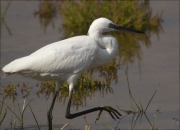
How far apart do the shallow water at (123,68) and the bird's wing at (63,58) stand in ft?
3.07

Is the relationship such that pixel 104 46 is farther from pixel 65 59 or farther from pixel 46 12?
pixel 46 12

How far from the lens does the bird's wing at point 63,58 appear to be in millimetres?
6711

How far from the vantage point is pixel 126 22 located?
38.2ft

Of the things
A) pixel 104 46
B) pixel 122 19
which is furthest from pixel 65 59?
pixel 122 19

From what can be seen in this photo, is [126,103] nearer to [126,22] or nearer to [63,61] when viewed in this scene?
[63,61]

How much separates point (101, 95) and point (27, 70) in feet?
6.94

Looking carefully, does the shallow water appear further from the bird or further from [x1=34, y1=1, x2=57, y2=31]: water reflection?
the bird

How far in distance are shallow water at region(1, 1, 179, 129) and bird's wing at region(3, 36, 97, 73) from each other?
937 millimetres

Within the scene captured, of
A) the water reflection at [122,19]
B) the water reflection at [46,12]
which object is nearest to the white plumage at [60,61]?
the water reflection at [122,19]

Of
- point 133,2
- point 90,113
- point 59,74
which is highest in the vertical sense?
point 133,2

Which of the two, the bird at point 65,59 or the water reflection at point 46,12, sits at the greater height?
the water reflection at point 46,12

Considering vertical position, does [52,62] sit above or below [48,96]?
above

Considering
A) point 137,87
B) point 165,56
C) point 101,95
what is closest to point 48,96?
point 101,95

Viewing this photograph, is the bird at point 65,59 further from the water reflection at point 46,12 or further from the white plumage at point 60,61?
the water reflection at point 46,12
